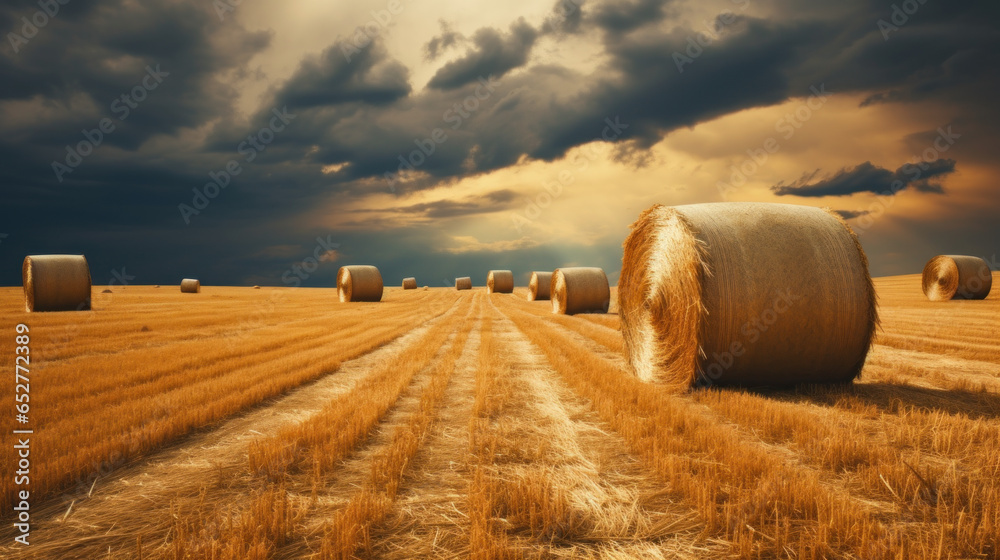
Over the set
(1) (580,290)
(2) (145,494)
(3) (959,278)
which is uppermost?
(3) (959,278)

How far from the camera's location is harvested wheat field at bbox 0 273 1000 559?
9.81 ft

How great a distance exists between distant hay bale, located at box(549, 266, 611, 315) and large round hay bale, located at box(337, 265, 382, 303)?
51.8 ft

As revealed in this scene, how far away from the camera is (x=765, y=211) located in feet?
25.5

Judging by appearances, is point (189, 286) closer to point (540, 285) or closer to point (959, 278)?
point (540, 285)

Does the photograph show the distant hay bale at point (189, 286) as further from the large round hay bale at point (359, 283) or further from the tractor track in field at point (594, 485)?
the tractor track in field at point (594, 485)

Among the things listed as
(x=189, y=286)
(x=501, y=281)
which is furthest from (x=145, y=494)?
(x=189, y=286)

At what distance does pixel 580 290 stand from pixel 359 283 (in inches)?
692

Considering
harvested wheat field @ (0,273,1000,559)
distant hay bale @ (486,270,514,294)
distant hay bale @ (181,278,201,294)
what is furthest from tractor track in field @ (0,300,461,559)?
distant hay bale @ (181,278,201,294)

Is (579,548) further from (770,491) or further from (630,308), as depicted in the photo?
(630,308)

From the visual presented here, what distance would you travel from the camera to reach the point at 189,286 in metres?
50.6

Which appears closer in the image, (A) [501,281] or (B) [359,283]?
(B) [359,283]

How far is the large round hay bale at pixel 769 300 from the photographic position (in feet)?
23.0

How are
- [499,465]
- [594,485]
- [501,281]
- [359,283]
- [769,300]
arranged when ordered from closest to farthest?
[594,485], [499,465], [769,300], [359,283], [501,281]

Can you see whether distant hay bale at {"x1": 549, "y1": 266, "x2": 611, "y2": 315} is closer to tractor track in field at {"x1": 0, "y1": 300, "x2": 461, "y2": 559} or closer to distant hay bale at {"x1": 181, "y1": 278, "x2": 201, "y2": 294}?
tractor track in field at {"x1": 0, "y1": 300, "x2": 461, "y2": 559}
